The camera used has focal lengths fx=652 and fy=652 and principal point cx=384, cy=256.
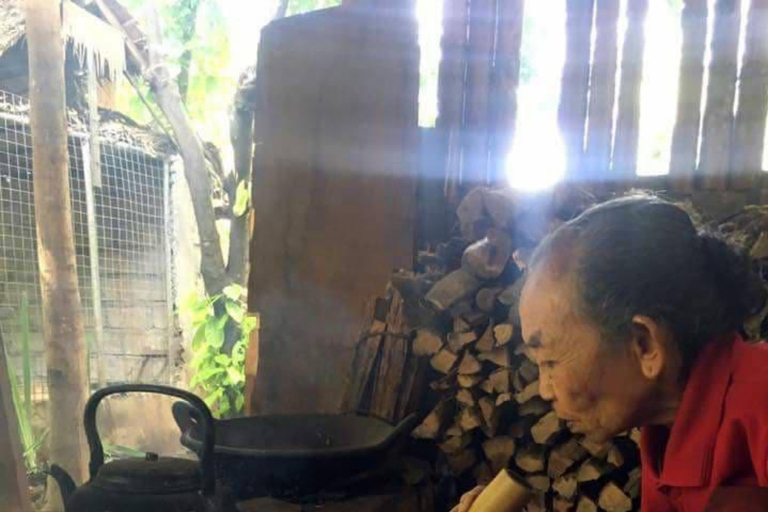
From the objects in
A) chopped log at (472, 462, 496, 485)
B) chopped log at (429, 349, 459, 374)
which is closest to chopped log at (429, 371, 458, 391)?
chopped log at (429, 349, 459, 374)

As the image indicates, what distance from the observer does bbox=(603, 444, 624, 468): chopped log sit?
1.54 meters

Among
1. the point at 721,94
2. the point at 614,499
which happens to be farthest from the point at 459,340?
the point at 721,94

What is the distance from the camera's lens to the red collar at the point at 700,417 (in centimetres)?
85

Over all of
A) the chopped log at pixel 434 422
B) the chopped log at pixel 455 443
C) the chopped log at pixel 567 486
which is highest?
the chopped log at pixel 434 422

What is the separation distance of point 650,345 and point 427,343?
0.98 metres

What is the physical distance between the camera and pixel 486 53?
2090 millimetres

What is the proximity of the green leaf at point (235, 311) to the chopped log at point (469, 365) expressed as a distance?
2381mm

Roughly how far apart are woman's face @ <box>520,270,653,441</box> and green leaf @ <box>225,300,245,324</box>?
123 inches

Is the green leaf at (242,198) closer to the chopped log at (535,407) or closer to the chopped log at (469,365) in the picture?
the chopped log at (469,365)

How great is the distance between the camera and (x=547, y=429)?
64.2 inches

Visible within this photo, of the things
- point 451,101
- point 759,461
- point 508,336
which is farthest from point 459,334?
point 759,461

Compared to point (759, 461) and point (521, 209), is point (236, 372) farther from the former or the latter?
point (759, 461)

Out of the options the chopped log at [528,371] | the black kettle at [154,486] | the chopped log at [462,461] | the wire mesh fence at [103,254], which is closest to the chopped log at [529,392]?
the chopped log at [528,371]

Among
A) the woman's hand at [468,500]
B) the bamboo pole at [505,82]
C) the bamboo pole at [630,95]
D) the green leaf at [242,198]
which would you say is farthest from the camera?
the green leaf at [242,198]
